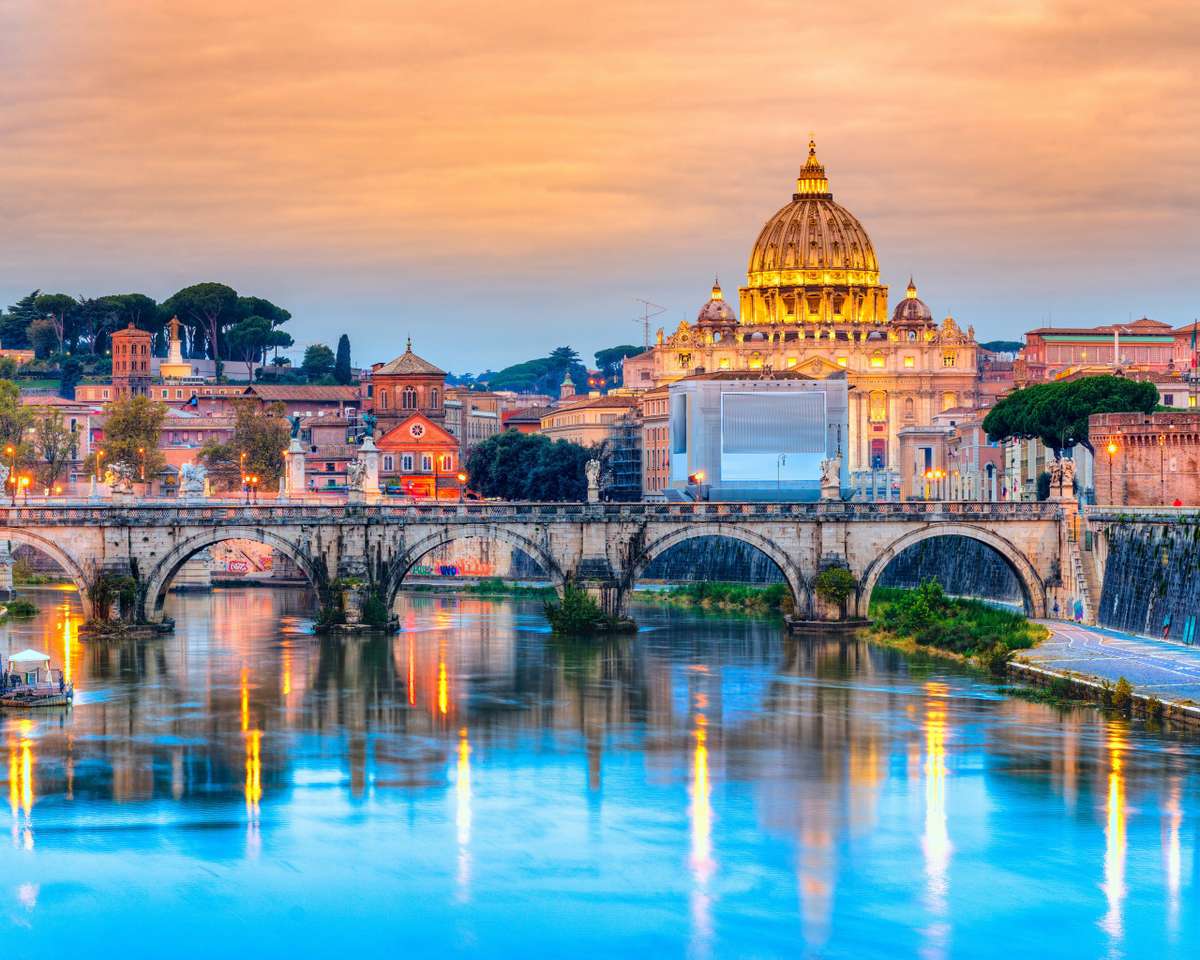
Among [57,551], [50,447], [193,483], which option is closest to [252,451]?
[50,447]

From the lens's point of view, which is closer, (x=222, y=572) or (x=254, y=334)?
(x=222, y=572)

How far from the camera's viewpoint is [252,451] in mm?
119062

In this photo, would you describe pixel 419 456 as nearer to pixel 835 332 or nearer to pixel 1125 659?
pixel 835 332

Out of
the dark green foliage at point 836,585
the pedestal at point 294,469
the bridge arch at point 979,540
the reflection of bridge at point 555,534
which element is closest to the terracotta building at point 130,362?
the pedestal at point 294,469

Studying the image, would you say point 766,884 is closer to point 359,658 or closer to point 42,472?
point 359,658

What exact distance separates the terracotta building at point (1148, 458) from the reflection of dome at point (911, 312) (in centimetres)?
10910

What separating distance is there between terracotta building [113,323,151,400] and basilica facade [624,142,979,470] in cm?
4211

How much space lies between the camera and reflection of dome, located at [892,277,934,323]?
604 feet

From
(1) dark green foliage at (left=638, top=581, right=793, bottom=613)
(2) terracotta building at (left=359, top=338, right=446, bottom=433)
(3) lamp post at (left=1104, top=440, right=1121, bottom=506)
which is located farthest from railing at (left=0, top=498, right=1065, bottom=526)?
(2) terracotta building at (left=359, top=338, right=446, bottom=433)

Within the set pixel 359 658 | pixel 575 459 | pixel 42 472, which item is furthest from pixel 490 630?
pixel 575 459

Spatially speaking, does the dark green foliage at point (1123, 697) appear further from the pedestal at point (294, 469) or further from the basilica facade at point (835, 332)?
the basilica facade at point (835, 332)

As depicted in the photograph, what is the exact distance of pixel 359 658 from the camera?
62.6 metres

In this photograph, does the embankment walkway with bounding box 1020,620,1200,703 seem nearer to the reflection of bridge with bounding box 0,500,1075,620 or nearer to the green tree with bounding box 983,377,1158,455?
the reflection of bridge with bounding box 0,500,1075,620

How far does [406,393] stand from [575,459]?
688 inches
